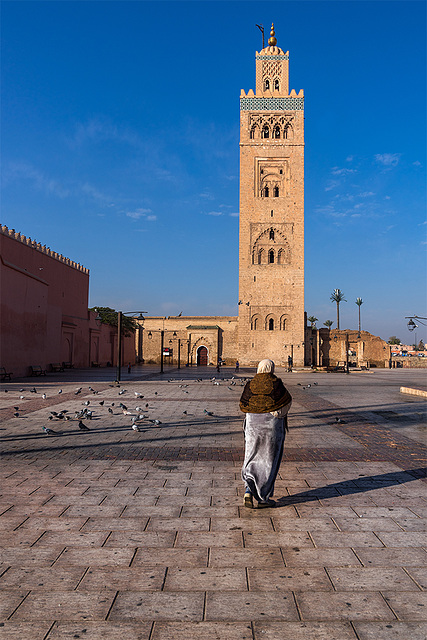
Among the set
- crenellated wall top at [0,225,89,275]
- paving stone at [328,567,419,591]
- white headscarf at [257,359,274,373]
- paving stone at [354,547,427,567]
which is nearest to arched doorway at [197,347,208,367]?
crenellated wall top at [0,225,89,275]

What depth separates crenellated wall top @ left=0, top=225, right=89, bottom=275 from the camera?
27.7 metres

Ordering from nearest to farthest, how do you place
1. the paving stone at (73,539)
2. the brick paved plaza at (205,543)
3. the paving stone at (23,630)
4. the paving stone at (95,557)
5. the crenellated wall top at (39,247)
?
1. the paving stone at (23,630)
2. the brick paved plaza at (205,543)
3. the paving stone at (95,557)
4. the paving stone at (73,539)
5. the crenellated wall top at (39,247)

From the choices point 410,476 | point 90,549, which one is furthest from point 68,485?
point 410,476

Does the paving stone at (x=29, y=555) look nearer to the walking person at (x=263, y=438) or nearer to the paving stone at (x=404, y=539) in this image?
the walking person at (x=263, y=438)

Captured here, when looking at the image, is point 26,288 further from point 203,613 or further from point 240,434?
point 203,613

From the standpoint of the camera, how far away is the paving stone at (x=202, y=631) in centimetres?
244

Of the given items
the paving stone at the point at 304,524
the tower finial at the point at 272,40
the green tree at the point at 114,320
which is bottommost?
the paving stone at the point at 304,524

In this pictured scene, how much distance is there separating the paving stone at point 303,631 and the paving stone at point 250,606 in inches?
2.9

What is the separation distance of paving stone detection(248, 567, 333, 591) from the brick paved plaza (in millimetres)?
12

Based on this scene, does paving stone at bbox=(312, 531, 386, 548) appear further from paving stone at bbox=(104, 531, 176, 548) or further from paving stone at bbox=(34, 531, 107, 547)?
paving stone at bbox=(34, 531, 107, 547)

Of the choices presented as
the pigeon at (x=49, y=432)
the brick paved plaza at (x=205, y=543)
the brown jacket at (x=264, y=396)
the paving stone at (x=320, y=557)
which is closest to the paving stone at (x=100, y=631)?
the brick paved plaza at (x=205, y=543)

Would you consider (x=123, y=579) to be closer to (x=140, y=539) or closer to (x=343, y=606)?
(x=140, y=539)

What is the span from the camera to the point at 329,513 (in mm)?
4375

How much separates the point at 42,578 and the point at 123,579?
1.74ft
